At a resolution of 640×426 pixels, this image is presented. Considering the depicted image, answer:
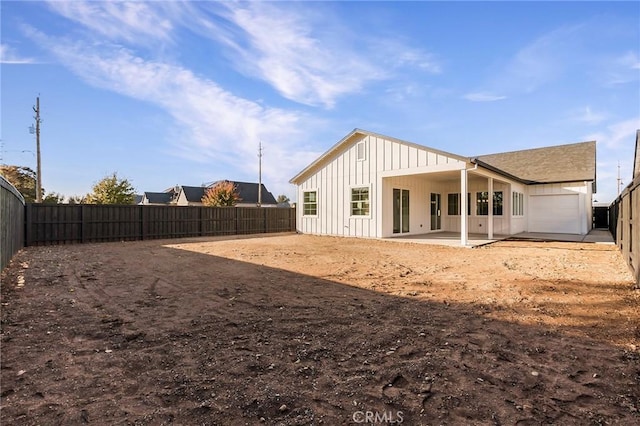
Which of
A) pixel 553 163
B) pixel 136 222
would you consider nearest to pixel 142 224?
pixel 136 222

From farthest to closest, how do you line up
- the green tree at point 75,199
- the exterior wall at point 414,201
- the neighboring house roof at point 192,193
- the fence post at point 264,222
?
the neighboring house roof at point 192,193, the green tree at point 75,199, the fence post at point 264,222, the exterior wall at point 414,201

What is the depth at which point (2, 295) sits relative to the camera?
4.86 metres

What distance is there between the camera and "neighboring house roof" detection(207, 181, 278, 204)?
1595 inches

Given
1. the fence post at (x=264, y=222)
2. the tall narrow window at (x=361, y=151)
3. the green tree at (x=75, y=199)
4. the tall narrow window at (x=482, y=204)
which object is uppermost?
the tall narrow window at (x=361, y=151)

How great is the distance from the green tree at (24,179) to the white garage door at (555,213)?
36.8 meters

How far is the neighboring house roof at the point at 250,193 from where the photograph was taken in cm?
4052

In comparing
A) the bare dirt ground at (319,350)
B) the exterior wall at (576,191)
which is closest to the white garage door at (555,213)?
the exterior wall at (576,191)

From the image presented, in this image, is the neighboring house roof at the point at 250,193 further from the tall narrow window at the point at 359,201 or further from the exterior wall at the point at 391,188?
the tall narrow window at the point at 359,201

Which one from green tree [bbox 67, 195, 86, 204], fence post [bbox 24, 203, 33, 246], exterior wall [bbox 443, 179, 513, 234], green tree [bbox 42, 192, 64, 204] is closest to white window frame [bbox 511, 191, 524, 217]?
exterior wall [bbox 443, 179, 513, 234]

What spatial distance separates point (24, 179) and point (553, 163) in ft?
130

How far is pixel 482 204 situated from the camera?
1642 centimetres

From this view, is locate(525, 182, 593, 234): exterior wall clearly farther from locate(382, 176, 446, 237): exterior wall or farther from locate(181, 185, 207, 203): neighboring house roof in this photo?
locate(181, 185, 207, 203): neighboring house roof

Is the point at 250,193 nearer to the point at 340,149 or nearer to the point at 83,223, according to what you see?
the point at 340,149

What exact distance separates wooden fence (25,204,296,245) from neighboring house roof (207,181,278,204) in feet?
68.9
